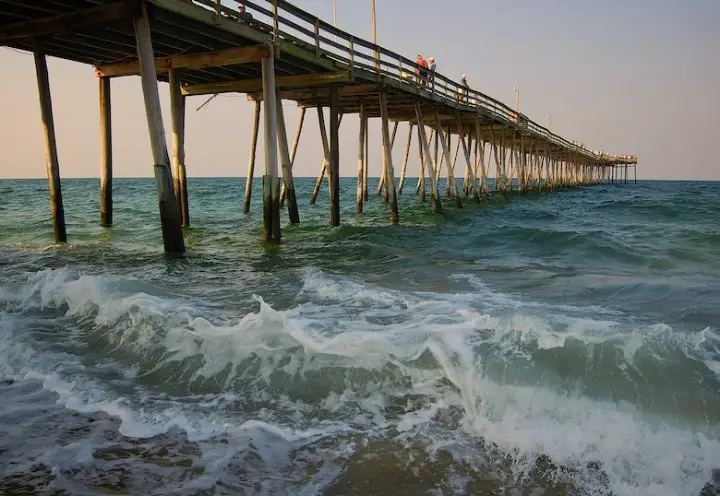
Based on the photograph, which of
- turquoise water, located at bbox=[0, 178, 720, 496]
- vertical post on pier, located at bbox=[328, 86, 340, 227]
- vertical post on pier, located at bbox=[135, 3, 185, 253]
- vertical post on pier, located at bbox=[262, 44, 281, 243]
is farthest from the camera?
vertical post on pier, located at bbox=[328, 86, 340, 227]

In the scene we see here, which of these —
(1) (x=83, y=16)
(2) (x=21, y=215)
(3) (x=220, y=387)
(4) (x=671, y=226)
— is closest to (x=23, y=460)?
(3) (x=220, y=387)

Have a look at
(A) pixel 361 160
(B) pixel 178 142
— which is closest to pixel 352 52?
(B) pixel 178 142

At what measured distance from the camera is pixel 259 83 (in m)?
14.5

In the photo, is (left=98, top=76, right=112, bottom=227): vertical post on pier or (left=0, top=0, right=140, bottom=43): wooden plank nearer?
(left=0, top=0, right=140, bottom=43): wooden plank

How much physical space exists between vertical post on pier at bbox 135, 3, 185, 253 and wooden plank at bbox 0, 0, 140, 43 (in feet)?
1.02

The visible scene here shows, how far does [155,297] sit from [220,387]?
9.14 feet

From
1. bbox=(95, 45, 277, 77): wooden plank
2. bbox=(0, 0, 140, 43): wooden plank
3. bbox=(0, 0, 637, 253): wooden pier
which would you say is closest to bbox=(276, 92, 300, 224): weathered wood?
bbox=(0, 0, 637, 253): wooden pier

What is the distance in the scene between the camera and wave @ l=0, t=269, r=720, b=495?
352 centimetres

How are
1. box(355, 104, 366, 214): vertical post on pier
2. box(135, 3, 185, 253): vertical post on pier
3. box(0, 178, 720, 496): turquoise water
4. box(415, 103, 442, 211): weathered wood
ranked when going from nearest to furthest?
box(0, 178, 720, 496): turquoise water → box(135, 3, 185, 253): vertical post on pier → box(415, 103, 442, 211): weathered wood → box(355, 104, 366, 214): vertical post on pier

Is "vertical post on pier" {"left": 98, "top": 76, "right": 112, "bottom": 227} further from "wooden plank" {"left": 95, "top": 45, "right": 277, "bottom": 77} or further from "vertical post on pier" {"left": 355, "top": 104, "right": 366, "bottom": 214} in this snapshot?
"vertical post on pier" {"left": 355, "top": 104, "right": 366, "bottom": 214}

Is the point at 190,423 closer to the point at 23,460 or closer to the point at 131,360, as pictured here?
the point at 23,460

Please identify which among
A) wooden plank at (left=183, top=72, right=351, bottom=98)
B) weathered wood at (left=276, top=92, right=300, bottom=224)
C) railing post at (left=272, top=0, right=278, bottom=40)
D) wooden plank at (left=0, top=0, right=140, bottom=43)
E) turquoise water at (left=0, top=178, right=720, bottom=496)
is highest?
railing post at (left=272, top=0, right=278, bottom=40)

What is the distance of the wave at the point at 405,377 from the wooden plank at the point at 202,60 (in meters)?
6.73

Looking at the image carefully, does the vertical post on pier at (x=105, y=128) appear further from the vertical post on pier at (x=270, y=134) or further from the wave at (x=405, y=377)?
the wave at (x=405, y=377)
